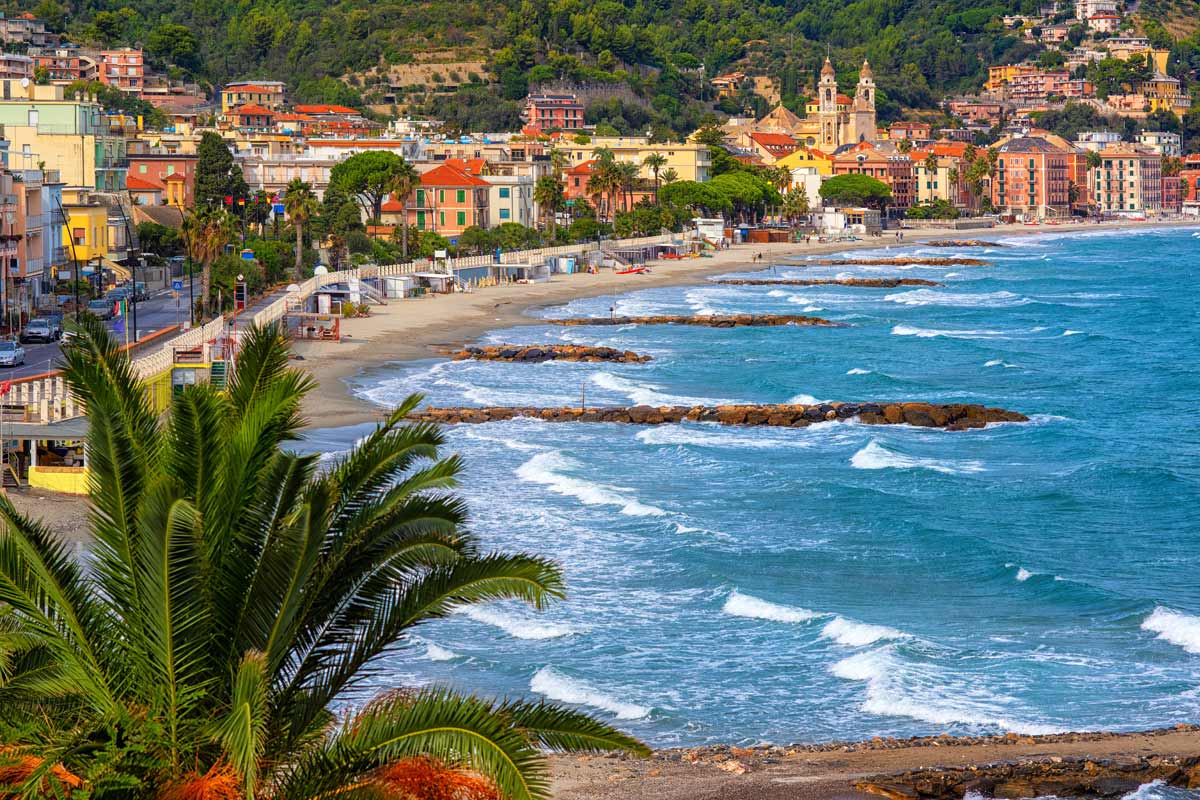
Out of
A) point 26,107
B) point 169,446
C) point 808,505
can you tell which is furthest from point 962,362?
point 169,446

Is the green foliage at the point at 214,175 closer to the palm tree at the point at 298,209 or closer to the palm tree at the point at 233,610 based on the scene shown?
the palm tree at the point at 298,209

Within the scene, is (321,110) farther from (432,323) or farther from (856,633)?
(856,633)

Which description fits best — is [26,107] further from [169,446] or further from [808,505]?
[169,446]

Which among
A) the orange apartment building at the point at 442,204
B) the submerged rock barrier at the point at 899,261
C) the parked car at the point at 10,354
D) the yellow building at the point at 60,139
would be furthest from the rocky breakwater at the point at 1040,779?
the submerged rock barrier at the point at 899,261

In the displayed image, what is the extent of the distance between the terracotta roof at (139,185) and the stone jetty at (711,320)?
28776mm

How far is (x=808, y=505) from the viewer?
41.0 metres

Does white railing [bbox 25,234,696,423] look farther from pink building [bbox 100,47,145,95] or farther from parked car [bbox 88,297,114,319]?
pink building [bbox 100,47,145,95]

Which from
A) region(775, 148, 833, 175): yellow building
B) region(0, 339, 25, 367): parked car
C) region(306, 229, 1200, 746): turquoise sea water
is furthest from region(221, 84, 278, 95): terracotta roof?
region(0, 339, 25, 367): parked car

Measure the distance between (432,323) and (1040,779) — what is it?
6219 centimetres

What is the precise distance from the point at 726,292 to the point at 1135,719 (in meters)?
85.1

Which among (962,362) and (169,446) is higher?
(169,446)

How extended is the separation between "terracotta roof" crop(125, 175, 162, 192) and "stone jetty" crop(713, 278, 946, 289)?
36236 mm

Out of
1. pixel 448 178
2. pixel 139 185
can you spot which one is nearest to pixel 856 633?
pixel 139 185

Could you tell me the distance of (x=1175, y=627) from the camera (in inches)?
1211
